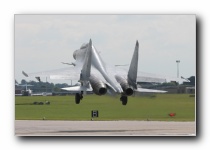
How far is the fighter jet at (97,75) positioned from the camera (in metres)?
28.2

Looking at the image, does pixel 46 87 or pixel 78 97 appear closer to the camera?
pixel 46 87

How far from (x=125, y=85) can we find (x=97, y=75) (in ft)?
2.08

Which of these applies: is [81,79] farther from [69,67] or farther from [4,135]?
[4,135]

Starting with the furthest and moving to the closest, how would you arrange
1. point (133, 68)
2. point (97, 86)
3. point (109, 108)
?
point (109, 108), point (97, 86), point (133, 68)

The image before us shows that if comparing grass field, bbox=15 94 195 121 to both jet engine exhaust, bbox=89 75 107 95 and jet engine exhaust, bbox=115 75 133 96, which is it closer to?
jet engine exhaust, bbox=89 75 107 95

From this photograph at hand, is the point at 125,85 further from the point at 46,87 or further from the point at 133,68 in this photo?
the point at 46,87

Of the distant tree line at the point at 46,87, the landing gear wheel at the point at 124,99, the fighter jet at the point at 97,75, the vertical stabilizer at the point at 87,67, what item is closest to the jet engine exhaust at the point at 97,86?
the fighter jet at the point at 97,75

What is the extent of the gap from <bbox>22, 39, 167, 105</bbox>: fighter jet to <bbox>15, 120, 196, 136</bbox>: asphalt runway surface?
0.62m

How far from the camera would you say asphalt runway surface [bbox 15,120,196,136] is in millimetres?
27812

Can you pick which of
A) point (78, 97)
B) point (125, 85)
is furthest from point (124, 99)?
point (78, 97)

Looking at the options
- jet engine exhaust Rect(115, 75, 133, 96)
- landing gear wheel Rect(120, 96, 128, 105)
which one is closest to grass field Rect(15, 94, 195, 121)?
landing gear wheel Rect(120, 96, 128, 105)

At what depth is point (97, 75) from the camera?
93.9 ft
